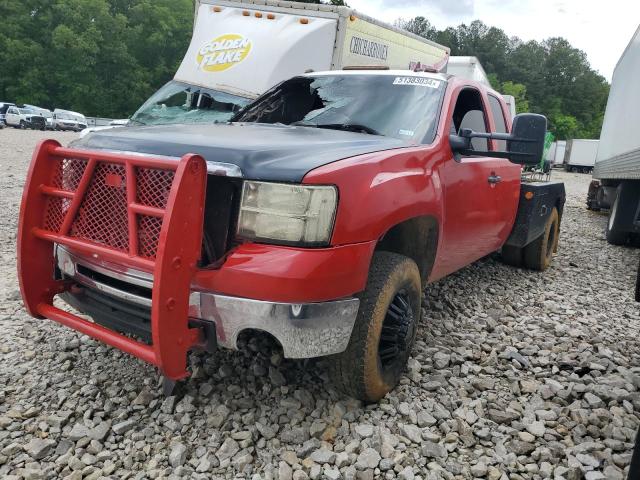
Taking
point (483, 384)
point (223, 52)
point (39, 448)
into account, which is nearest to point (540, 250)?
point (483, 384)

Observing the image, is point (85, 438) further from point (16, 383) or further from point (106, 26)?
point (106, 26)

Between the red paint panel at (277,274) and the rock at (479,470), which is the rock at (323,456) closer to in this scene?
the rock at (479,470)

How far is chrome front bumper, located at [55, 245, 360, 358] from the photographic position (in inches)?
85.5

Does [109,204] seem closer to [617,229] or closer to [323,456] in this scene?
[323,456]

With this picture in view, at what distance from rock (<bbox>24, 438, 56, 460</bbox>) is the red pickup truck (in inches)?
21.2

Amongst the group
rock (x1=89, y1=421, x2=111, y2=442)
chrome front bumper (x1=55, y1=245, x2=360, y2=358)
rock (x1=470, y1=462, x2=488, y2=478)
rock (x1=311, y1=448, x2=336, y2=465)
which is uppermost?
chrome front bumper (x1=55, y1=245, x2=360, y2=358)

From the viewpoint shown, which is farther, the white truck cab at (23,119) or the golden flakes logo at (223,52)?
the white truck cab at (23,119)

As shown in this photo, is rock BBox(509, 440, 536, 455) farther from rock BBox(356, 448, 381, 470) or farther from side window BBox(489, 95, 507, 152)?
side window BBox(489, 95, 507, 152)

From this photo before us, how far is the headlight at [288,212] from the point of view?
2195 mm

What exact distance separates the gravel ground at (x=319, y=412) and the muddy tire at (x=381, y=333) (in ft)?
0.57

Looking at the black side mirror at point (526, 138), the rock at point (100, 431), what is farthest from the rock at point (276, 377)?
the black side mirror at point (526, 138)

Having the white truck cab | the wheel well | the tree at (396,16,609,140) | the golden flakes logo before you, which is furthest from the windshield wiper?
the tree at (396,16,609,140)

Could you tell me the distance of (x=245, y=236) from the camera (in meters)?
2.26

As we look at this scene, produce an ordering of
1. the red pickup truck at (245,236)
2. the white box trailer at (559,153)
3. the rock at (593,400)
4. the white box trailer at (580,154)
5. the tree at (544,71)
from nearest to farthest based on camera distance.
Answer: the red pickup truck at (245,236)
the rock at (593,400)
the white box trailer at (580,154)
the white box trailer at (559,153)
the tree at (544,71)
